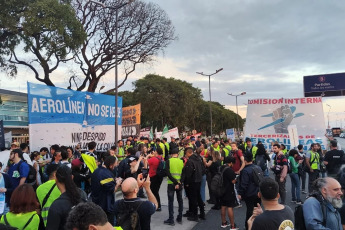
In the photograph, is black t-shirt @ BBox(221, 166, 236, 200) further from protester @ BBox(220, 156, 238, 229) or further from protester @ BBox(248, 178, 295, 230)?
protester @ BBox(248, 178, 295, 230)

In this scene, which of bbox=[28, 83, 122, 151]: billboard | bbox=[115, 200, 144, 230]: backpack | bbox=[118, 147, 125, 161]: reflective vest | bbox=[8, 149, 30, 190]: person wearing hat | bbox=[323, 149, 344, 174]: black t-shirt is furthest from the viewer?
bbox=[118, 147, 125, 161]: reflective vest

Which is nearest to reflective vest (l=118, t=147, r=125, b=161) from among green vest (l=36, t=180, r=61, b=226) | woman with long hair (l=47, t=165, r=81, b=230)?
green vest (l=36, t=180, r=61, b=226)

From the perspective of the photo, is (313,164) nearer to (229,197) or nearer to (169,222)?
(229,197)

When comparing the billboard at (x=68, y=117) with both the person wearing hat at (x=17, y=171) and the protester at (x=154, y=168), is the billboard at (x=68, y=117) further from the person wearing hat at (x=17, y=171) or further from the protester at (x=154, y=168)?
the protester at (x=154, y=168)

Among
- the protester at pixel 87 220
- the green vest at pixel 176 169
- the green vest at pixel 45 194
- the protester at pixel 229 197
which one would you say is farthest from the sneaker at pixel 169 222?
the protester at pixel 87 220

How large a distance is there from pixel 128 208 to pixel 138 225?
20 cm

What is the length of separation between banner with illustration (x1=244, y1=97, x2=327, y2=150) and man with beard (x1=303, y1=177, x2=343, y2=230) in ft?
35.4

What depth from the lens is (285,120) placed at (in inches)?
556

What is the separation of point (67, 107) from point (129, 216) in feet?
24.6

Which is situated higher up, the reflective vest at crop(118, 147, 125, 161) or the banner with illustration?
the banner with illustration

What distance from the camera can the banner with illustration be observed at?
13680mm

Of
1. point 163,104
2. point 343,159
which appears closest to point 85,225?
point 343,159

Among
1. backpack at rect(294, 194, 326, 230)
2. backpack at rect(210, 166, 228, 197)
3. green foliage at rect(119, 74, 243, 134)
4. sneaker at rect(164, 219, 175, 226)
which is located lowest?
sneaker at rect(164, 219, 175, 226)

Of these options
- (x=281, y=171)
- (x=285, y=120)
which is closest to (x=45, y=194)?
(x=281, y=171)
